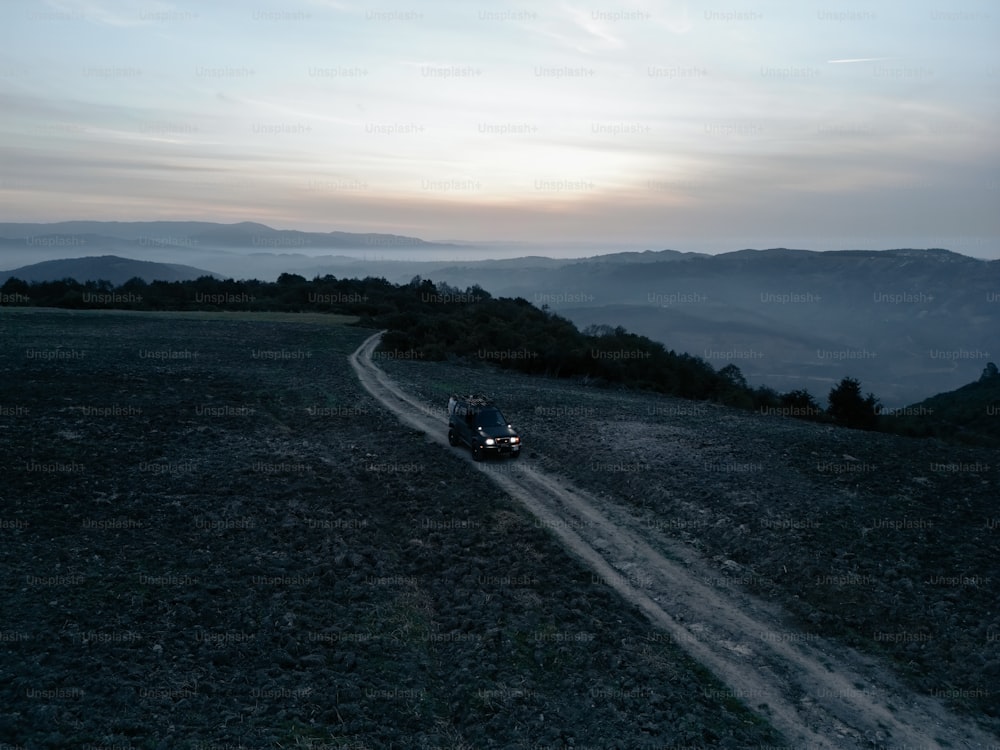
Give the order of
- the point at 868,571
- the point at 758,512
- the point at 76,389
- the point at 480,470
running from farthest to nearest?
the point at 76,389 < the point at 480,470 < the point at 758,512 < the point at 868,571

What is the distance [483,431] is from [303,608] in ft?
36.9

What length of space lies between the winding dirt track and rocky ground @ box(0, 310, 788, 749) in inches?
22.5

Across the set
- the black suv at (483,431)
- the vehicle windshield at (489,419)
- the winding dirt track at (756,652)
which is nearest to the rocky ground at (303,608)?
the winding dirt track at (756,652)

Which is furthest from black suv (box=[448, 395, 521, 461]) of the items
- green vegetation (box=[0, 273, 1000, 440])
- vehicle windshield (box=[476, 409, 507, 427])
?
green vegetation (box=[0, 273, 1000, 440])

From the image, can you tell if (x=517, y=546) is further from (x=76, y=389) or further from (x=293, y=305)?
(x=293, y=305)

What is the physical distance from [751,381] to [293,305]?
137707mm

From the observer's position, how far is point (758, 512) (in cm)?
1703

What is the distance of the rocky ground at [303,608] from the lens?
8961 mm

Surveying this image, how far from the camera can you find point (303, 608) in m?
11.9

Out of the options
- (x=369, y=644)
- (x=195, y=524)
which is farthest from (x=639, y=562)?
(x=195, y=524)

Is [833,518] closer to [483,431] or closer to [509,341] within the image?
[483,431]

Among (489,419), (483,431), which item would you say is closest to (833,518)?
(483,431)

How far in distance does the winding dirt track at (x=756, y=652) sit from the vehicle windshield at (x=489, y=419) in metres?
4.97

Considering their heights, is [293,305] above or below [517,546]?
above
